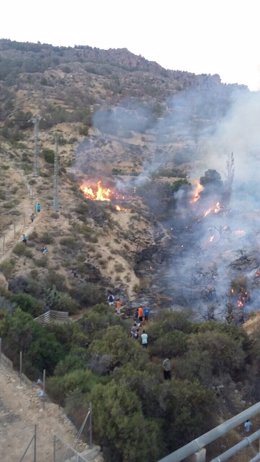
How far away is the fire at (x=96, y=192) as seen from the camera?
4138 centimetres

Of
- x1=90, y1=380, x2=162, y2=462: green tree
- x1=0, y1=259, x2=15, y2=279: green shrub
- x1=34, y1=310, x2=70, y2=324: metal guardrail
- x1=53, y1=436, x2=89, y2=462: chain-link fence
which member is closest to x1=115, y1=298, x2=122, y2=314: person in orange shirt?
x1=34, y1=310, x2=70, y2=324: metal guardrail

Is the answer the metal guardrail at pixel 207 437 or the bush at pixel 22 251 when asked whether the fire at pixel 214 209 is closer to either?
the bush at pixel 22 251

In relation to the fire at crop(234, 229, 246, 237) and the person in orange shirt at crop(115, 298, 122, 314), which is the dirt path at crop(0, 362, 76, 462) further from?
the fire at crop(234, 229, 246, 237)

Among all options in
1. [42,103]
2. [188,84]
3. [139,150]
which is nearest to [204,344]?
[139,150]

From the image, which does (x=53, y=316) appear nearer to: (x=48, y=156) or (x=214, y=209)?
(x=214, y=209)

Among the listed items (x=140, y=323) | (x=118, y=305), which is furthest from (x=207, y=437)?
(x=118, y=305)

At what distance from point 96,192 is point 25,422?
3237 cm

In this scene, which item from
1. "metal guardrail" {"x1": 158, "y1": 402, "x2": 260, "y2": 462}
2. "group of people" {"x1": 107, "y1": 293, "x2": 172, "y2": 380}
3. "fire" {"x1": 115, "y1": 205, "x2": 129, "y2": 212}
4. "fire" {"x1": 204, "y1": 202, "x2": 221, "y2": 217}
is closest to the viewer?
"metal guardrail" {"x1": 158, "y1": 402, "x2": 260, "y2": 462}

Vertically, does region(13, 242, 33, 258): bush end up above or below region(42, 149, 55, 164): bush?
below

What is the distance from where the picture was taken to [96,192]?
4262cm

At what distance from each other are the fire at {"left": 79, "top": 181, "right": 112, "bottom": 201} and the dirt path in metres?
29.1

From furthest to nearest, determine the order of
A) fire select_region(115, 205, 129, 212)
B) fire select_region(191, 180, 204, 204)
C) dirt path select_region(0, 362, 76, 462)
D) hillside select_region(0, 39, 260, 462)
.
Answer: fire select_region(191, 180, 204, 204)
fire select_region(115, 205, 129, 212)
hillside select_region(0, 39, 260, 462)
dirt path select_region(0, 362, 76, 462)

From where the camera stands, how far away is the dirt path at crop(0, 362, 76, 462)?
33.1ft

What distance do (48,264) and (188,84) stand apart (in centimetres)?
7566
